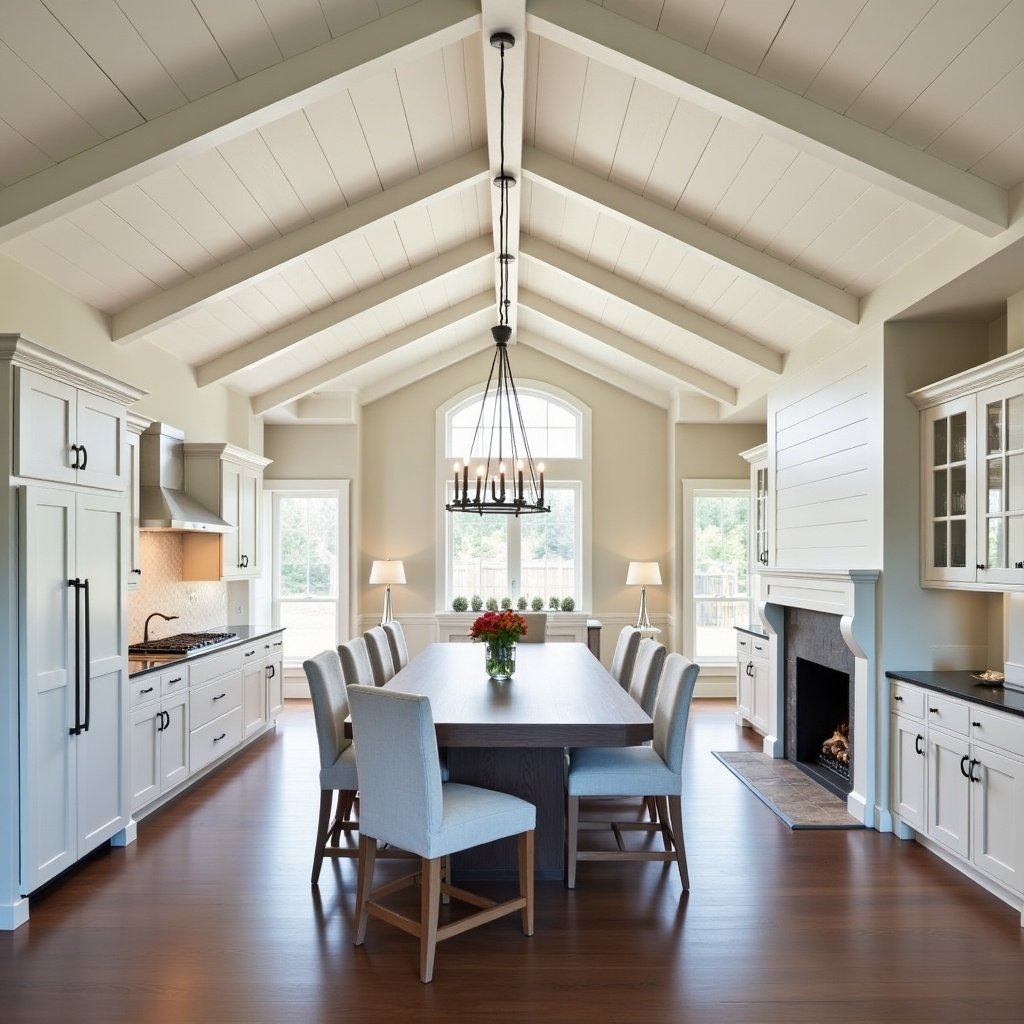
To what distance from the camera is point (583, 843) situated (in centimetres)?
429

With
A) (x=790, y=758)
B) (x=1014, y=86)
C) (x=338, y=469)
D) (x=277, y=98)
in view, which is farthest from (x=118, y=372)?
(x=790, y=758)

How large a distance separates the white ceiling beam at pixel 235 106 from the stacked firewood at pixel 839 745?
4.71 meters

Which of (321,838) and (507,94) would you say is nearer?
(321,838)

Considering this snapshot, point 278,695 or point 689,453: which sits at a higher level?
point 689,453

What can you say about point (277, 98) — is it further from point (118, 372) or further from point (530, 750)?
point (530, 750)

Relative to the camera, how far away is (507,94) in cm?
416

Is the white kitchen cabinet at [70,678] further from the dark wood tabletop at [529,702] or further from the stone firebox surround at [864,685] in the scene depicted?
the stone firebox surround at [864,685]

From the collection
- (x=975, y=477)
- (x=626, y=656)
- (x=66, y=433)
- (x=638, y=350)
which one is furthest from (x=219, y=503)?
(x=975, y=477)

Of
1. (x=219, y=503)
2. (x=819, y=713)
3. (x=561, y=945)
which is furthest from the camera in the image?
(x=219, y=503)

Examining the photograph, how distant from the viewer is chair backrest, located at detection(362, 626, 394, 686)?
16.6 feet

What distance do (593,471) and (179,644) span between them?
4512 millimetres

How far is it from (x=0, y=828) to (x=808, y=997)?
303cm

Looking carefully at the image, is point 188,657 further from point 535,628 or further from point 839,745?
point 839,745

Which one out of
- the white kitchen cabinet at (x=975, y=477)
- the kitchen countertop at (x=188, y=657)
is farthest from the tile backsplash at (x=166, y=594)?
the white kitchen cabinet at (x=975, y=477)
